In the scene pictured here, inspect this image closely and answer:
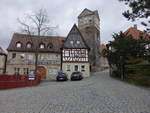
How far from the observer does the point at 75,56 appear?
3475 cm

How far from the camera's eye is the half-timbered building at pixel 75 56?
3416cm

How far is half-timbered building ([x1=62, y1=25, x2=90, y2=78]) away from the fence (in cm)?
1265

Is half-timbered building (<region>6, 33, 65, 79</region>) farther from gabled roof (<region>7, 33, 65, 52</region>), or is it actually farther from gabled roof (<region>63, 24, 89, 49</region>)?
gabled roof (<region>63, 24, 89, 49</region>)

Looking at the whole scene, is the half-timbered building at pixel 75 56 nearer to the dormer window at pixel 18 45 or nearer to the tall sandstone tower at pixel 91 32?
Result: the dormer window at pixel 18 45

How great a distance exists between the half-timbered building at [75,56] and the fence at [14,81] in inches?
498

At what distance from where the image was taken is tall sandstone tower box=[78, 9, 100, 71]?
5328 cm

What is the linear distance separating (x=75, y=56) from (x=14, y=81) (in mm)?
16285

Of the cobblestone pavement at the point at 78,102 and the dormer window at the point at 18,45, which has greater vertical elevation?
the dormer window at the point at 18,45

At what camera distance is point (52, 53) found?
3525 centimetres

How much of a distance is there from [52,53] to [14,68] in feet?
26.7

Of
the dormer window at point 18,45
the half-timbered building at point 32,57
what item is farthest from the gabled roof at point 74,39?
the dormer window at point 18,45

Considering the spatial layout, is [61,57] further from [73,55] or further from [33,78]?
[33,78]

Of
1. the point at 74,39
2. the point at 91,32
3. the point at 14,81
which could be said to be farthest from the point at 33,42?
the point at 91,32

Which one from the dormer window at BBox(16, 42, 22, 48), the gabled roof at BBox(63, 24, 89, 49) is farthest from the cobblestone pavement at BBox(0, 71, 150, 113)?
the dormer window at BBox(16, 42, 22, 48)
